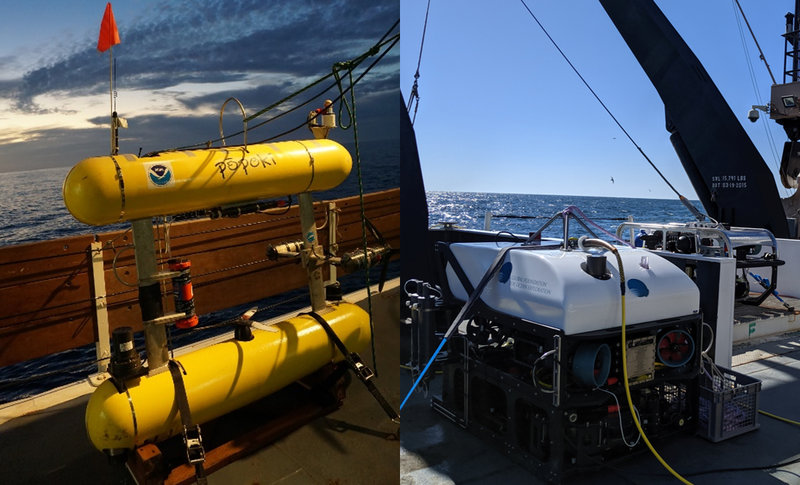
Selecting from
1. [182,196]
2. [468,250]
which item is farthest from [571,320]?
[182,196]

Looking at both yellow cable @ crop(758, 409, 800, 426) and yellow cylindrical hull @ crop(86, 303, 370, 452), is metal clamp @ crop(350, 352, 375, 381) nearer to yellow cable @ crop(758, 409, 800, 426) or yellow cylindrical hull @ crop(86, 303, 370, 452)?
yellow cylindrical hull @ crop(86, 303, 370, 452)

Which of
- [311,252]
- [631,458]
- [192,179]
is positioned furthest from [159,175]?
[631,458]

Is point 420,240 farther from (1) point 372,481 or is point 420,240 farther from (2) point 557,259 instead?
(1) point 372,481

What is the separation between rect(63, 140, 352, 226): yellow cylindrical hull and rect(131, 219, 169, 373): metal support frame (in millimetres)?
148

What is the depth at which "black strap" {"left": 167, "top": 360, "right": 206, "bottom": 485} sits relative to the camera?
2.70 meters

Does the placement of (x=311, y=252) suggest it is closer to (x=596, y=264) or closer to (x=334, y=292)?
(x=334, y=292)

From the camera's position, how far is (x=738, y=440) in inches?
143

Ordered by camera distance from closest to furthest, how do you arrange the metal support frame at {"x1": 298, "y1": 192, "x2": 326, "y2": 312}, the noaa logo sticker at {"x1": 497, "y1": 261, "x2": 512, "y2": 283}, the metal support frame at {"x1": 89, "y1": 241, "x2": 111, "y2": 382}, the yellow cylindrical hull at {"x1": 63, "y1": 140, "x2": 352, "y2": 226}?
the yellow cylindrical hull at {"x1": 63, "y1": 140, "x2": 352, "y2": 226} < the noaa logo sticker at {"x1": 497, "y1": 261, "x2": 512, "y2": 283} < the metal support frame at {"x1": 298, "y1": 192, "x2": 326, "y2": 312} < the metal support frame at {"x1": 89, "y1": 241, "x2": 111, "y2": 382}

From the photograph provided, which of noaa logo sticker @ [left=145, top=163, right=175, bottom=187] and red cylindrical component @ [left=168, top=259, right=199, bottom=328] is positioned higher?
noaa logo sticker @ [left=145, top=163, right=175, bottom=187]

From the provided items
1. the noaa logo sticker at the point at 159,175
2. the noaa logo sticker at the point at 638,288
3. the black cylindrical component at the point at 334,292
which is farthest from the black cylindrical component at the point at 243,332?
the noaa logo sticker at the point at 638,288

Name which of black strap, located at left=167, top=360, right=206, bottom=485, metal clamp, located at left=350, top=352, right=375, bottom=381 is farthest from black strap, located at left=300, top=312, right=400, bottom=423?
black strap, located at left=167, top=360, right=206, bottom=485

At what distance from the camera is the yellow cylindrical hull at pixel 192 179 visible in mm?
2542

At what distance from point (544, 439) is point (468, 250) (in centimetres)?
144

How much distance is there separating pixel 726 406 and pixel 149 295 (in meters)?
3.88
